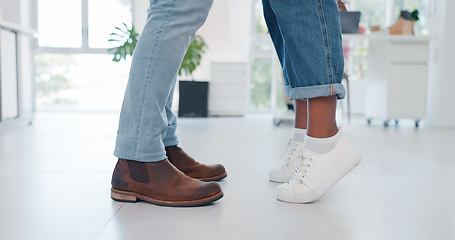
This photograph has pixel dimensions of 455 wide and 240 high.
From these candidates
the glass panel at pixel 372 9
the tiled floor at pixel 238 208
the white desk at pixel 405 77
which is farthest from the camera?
the glass panel at pixel 372 9

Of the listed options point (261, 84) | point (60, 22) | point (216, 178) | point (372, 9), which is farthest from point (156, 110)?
point (372, 9)

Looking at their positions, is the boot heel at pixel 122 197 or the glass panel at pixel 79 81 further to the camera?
the glass panel at pixel 79 81

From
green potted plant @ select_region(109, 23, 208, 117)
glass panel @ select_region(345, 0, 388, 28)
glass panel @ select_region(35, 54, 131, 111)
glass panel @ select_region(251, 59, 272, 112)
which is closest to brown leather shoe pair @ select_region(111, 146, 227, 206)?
green potted plant @ select_region(109, 23, 208, 117)

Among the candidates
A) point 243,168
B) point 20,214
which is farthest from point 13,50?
point 20,214

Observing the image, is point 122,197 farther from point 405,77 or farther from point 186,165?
point 405,77

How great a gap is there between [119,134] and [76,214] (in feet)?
0.60

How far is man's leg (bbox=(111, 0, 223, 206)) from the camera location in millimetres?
869

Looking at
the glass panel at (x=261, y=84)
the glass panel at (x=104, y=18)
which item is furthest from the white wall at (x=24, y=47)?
the glass panel at (x=261, y=84)

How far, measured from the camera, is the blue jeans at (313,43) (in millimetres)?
Result: 934

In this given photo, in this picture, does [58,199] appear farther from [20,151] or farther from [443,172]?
[443,172]

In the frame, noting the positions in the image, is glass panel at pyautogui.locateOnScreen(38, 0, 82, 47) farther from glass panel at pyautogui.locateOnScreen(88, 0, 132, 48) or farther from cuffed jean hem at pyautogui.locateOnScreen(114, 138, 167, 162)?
cuffed jean hem at pyautogui.locateOnScreen(114, 138, 167, 162)

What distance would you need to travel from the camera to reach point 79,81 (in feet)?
19.7

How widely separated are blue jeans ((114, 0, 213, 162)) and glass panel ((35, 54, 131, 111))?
5208mm

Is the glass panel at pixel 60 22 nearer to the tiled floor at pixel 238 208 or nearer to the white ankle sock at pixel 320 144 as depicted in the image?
the tiled floor at pixel 238 208
